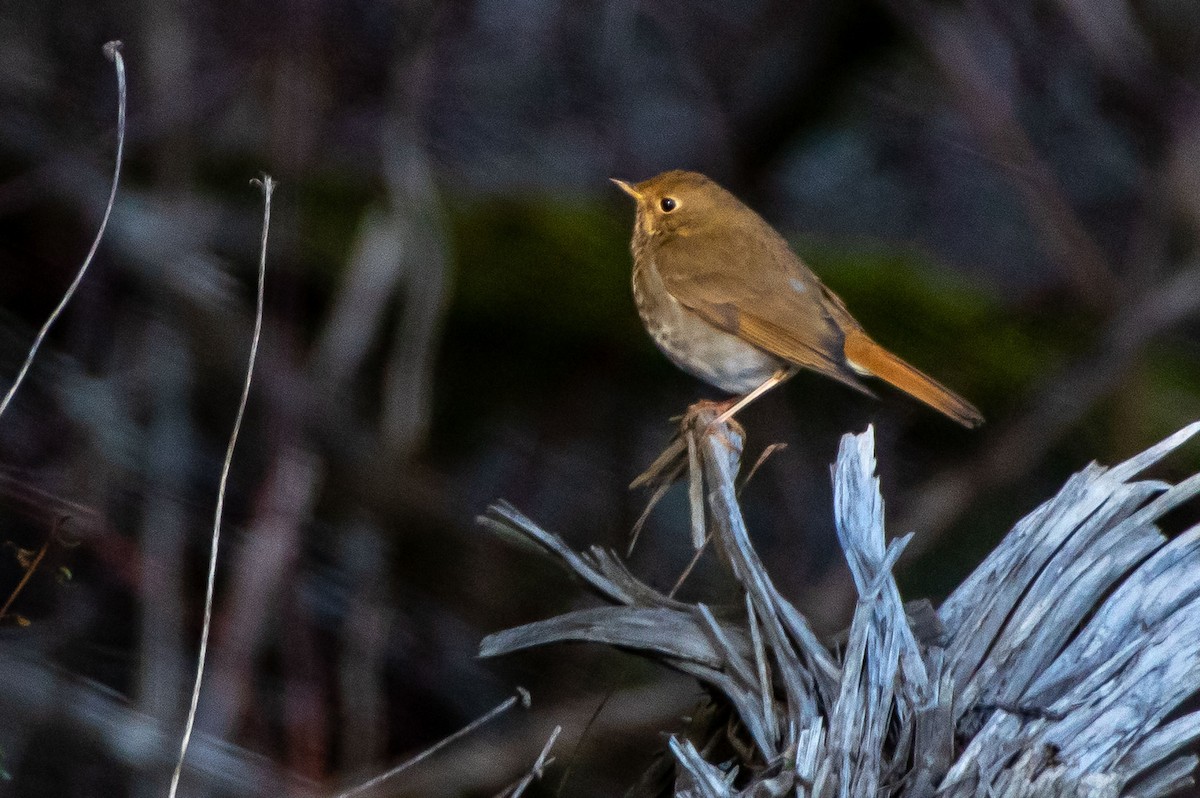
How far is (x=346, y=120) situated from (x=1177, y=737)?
14.7 ft

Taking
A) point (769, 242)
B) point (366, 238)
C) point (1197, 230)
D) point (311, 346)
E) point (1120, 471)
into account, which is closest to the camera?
point (1120, 471)

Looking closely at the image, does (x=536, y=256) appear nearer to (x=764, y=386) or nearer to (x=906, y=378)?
(x=764, y=386)

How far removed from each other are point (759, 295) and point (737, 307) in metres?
0.10

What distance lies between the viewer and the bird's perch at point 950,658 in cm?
214

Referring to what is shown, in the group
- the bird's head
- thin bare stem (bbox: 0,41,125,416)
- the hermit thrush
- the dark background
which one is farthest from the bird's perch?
the dark background

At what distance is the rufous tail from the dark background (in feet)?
5.35

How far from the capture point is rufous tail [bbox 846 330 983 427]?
11.9 ft

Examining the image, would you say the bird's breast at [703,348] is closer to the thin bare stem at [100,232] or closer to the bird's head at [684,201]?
the bird's head at [684,201]

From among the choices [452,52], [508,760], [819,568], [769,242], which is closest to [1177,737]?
[769,242]

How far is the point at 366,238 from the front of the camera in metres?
5.11

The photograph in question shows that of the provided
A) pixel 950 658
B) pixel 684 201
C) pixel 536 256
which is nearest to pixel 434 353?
pixel 536 256

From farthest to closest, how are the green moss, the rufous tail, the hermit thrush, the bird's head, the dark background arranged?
the green moss, the dark background, the bird's head, the hermit thrush, the rufous tail

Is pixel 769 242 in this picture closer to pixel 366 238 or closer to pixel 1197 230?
pixel 366 238

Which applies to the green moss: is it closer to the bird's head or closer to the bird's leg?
the bird's head
